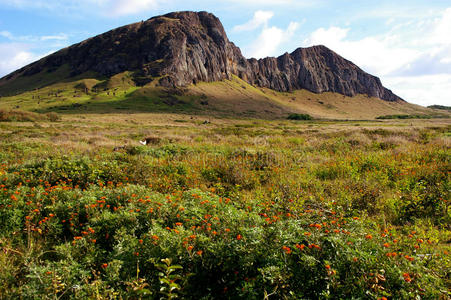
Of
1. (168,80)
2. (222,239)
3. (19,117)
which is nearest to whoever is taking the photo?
(222,239)

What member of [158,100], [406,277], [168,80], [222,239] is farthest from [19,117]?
[168,80]

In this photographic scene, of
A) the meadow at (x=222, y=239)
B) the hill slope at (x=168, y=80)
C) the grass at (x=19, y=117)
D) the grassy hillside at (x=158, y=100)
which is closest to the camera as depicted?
the meadow at (x=222, y=239)

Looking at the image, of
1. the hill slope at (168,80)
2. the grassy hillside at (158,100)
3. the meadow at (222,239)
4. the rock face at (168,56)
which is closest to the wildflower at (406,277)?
the meadow at (222,239)

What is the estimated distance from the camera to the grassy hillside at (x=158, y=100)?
9519cm

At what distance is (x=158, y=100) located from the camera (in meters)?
114

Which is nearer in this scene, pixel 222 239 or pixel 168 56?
pixel 222 239

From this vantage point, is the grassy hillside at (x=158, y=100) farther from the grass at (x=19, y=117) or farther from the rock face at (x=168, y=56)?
the grass at (x=19, y=117)

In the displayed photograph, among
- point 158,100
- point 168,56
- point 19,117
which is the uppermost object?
point 168,56

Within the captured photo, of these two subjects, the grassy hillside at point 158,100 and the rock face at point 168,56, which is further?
the rock face at point 168,56

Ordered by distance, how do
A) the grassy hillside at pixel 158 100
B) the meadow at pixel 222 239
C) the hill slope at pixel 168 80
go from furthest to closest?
1. the hill slope at pixel 168 80
2. the grassy hillside at pixel 158 100
3. the meadow at pixel 222 239

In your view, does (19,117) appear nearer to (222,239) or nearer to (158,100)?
(222,239)

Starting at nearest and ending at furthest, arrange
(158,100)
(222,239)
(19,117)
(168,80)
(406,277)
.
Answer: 1. (406,277)
2. (222,239)
3. (19,117)
4. (158,100)
5. (168,80)

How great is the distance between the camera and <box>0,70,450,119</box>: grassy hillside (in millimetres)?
95188

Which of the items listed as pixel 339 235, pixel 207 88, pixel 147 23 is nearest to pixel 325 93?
pixel 207 88
